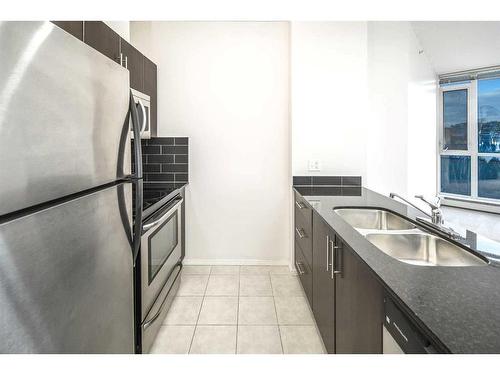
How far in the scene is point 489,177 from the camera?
2.16m

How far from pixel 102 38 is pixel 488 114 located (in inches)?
95.2

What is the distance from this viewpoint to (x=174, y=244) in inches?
95.9

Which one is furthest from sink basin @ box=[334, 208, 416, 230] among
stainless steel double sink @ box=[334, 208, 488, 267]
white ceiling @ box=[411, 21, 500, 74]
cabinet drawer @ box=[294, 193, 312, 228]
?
white ceiling @ box=[411, 21, 500, 74]

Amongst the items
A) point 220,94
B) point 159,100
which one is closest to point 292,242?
point 220,94

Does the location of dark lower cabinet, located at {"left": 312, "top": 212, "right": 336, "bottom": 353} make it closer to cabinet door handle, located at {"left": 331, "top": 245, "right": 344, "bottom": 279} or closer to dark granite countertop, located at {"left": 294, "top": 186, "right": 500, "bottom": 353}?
cabinet door handle, located at {"left": 331, "top": 245, "right": 344, "bottom": 279}

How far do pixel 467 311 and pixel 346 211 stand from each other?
1.31 meters

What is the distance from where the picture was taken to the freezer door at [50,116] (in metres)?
0.56

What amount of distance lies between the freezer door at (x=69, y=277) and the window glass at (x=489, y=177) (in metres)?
2.29

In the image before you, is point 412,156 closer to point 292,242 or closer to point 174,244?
point 292,242

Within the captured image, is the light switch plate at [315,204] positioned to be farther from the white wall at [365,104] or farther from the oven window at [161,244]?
the oven window at [161,244]

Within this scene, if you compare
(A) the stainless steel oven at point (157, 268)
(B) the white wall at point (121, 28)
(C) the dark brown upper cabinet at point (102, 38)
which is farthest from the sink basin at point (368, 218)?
(B) the white wall at point (121, 28)

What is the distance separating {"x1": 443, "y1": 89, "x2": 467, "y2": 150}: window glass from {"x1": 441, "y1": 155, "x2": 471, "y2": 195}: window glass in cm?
12

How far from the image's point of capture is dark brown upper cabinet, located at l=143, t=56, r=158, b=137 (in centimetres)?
264

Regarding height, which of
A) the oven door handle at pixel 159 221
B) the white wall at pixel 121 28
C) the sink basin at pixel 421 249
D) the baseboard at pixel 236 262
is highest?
the white wall at pixel 121 28
